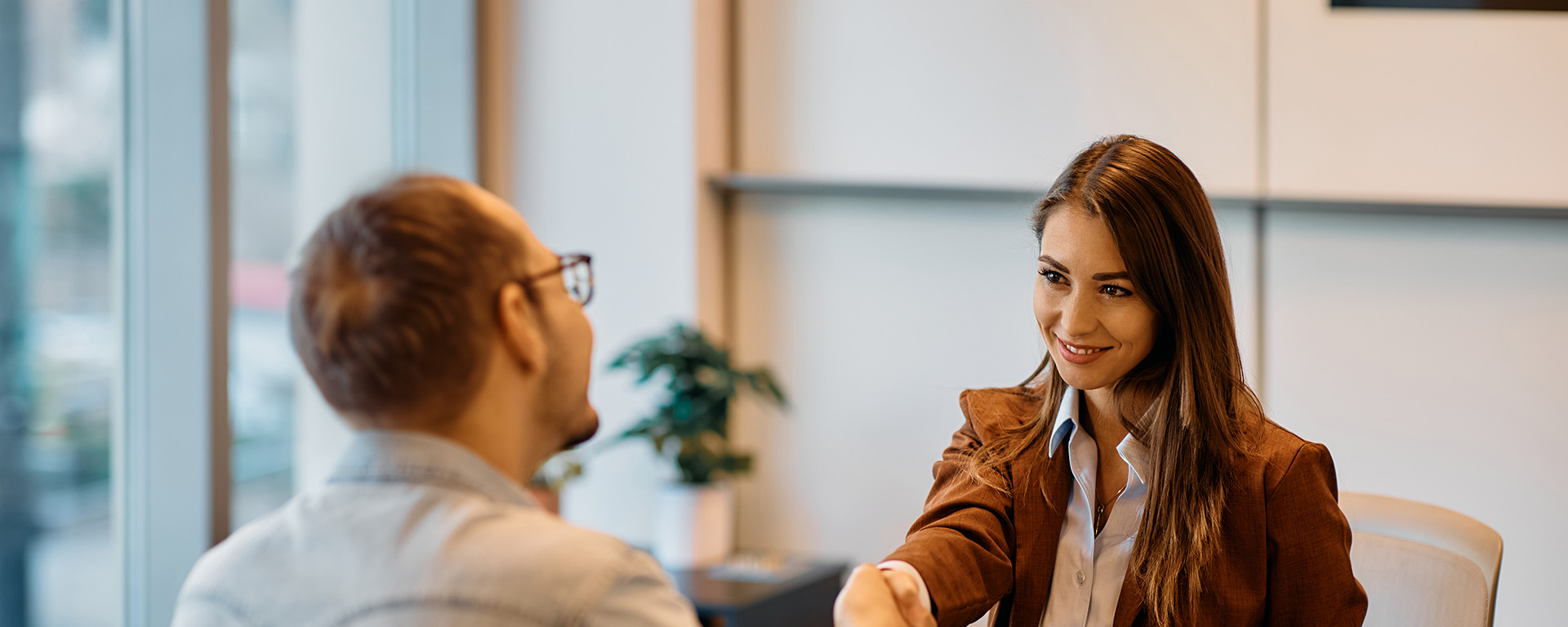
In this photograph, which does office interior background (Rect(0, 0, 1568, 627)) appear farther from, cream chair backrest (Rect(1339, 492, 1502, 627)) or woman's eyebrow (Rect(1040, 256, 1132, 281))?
woman's eyebrow (Rect(1040, 256, 1132, 281))

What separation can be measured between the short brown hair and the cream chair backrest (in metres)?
1.32

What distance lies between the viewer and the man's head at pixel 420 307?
0.99 m

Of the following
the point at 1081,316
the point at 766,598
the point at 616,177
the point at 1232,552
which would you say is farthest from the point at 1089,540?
the point at 616,177

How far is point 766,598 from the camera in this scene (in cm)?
280

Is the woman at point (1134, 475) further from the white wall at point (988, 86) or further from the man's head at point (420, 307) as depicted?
the white wall at point (988, 86)

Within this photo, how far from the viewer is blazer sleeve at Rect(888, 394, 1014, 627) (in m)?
1.42

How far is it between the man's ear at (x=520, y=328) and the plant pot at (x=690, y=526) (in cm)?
205

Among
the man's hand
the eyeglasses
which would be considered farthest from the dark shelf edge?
the eyeglasses

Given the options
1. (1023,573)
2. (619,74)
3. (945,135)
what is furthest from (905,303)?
(1023,573)

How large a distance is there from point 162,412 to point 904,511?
181 cm

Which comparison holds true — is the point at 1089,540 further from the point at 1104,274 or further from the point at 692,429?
the point at 692,429

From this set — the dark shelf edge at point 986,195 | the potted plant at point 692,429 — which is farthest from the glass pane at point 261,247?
the dark shelf edge at point 986,195

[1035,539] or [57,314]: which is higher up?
[57,314]

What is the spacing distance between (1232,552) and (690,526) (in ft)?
6.01
